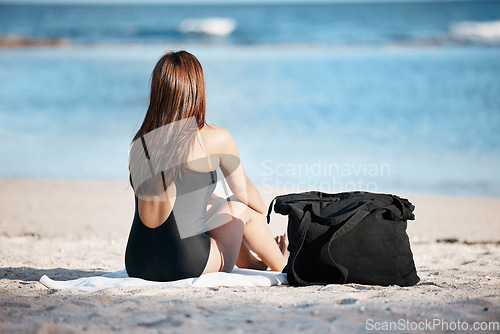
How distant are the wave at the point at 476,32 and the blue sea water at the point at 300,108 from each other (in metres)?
1.19

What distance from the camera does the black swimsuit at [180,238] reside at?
121 inches

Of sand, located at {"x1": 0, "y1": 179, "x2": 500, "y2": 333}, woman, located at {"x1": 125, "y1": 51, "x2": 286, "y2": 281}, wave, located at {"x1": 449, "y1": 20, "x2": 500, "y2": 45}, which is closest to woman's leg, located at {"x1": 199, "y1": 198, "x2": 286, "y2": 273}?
woman, located at {"x1": 125, "y1": 51, "x2": 286, "y2": 281}

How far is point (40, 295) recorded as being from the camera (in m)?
3.04

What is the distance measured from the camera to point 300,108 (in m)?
13.3

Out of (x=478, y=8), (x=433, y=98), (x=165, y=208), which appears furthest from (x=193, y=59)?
(x=478, y=8)

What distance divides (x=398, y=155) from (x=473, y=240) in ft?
13.2

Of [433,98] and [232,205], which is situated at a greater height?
[433,98]

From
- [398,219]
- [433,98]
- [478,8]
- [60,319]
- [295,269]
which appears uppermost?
[478,8]

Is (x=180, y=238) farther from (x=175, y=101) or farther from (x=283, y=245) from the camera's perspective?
(x=283, y=245)

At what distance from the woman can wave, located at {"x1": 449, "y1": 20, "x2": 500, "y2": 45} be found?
94.2 feet

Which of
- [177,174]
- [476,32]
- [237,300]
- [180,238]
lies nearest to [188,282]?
[180,238]

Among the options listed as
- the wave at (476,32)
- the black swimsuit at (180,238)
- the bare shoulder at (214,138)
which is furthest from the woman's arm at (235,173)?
the wave at (476,32)

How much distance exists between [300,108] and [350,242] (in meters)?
10.4

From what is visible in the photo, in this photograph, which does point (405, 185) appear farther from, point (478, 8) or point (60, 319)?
point (478, 8)
